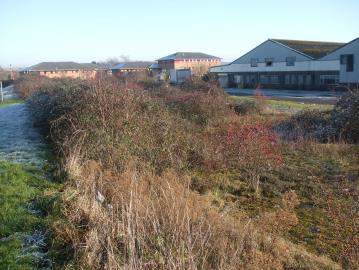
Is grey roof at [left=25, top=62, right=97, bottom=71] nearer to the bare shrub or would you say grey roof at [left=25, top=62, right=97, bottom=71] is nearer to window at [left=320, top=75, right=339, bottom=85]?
window at [left=320, top=75, right=339, bottom=85]

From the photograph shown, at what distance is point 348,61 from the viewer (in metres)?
37.7

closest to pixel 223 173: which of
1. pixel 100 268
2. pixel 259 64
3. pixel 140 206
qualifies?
pixel 140 206

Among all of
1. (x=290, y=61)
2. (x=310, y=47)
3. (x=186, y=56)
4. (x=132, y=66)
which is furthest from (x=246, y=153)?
(x=132, y=66)

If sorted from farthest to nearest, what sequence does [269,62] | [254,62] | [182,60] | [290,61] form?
[182,60], [254,62], [269,62], [290,61]

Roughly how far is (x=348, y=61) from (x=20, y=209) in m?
36.8

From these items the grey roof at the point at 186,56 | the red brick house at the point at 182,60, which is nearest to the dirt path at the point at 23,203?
the red brick house at the point at 182,60

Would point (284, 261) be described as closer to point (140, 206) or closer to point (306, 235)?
point (306, 235)

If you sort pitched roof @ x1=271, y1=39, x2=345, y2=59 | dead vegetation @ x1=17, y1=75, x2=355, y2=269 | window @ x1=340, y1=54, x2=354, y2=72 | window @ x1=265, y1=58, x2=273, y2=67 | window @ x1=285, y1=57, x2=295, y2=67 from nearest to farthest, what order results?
dead vegetation @ x1=17, y1=75, x2=355, y2=269
window @ x1=340, y1=54, x2=354, y2=72
pitched roof @ x1=271, y1=39, x2=345, y2=59
window @ x1=285, y1=57, x2=295, y2=67
window @ x1=265, y1=58, x2=273, y2=67

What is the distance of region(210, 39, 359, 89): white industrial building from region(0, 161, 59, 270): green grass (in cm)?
3367

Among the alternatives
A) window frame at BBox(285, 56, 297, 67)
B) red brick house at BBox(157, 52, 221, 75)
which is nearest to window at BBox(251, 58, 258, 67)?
window frame at BBox(285, 56, 297, 67)

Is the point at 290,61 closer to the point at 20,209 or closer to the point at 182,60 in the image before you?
the point at 182,60

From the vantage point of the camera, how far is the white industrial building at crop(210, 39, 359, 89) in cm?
3806

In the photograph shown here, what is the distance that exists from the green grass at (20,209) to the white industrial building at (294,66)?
33.7 metres

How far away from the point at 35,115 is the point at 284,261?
12918 millimetres
